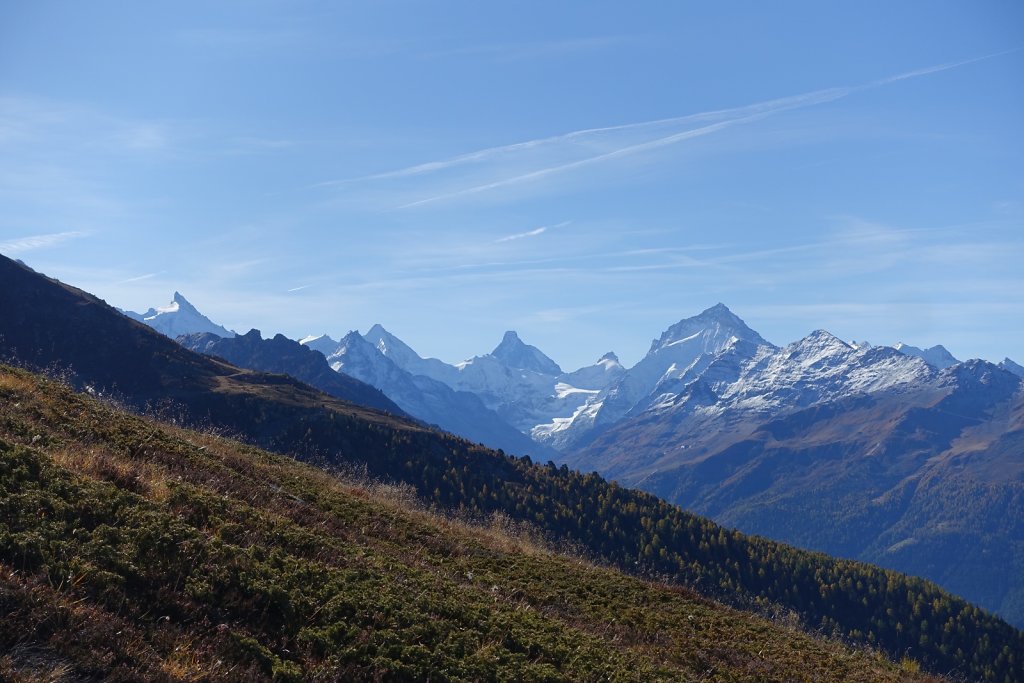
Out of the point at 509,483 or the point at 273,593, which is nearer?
the point at 273,593

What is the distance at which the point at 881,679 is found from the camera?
1861cm

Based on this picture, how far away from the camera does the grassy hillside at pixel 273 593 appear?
426 inches

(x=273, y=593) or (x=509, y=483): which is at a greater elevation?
(x=273, y=593)

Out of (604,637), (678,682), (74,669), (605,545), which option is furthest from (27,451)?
(605,545)

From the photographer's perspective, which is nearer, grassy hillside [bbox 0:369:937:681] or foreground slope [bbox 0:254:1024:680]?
grassy hillside [bbox 0:369:937:681]

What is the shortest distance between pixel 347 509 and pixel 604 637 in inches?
346

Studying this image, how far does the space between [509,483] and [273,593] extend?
4818 inches

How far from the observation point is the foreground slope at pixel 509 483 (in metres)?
128

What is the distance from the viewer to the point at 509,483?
438 feet

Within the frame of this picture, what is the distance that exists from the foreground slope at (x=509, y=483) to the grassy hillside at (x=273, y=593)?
9637 cm

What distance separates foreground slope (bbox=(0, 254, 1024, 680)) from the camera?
128 meters

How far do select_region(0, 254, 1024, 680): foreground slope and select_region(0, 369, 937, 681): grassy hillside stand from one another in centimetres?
9637

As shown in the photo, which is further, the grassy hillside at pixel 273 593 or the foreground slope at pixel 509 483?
the foreground slope at pixel 509 483

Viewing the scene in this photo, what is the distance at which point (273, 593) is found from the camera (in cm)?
1295
